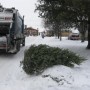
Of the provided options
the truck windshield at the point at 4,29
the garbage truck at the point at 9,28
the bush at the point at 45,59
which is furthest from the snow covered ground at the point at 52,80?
the truck windshield at the point at 4,29

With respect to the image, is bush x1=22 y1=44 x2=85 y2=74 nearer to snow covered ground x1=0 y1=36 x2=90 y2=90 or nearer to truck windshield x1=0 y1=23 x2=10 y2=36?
snow covered ground x1=0 y1=36 x2=90 y2=90

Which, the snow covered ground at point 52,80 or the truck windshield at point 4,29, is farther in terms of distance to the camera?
the truck windshield at point 4,29

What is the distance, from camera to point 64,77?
11.5 meters

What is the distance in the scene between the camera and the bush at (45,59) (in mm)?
12617

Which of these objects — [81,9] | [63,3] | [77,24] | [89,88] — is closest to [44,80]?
[89,88]

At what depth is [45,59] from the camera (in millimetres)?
12656

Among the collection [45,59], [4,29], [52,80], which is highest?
[4,29]

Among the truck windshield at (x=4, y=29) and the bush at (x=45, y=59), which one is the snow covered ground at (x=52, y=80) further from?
the truck windshield at (x=4, y=29)

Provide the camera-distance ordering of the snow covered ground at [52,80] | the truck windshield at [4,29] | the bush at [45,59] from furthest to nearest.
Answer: the truck windshield at [4,29] < the bush at [45,59] < the snow covered ground at [52,80]

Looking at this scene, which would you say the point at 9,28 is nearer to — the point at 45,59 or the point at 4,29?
the point at 4,29

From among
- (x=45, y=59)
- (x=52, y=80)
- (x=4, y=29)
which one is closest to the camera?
(x=52, y=80)

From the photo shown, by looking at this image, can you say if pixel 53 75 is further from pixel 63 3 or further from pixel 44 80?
pixel 63 3

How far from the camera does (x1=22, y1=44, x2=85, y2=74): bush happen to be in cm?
1262

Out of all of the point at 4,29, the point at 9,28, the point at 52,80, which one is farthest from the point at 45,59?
the point at 4,29
